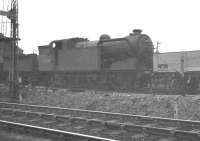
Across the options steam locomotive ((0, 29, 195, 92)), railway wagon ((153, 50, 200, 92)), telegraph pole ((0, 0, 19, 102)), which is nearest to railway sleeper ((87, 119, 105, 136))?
steam locomotive ((0, 29, 195, 92))

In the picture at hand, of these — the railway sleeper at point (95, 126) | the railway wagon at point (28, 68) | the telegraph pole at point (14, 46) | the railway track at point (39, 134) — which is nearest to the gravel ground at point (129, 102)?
the telegraph pole at point (14, 46)

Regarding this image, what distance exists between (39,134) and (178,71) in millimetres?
10540

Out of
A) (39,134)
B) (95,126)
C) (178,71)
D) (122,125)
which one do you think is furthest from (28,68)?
(122,125)

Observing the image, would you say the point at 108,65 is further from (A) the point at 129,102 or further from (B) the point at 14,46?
(A) the point at 129,102

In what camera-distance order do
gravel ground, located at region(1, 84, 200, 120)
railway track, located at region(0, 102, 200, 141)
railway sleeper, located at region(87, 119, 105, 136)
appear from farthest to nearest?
gravel ground, located at region(1, 84, 200, 120) < railway sleeper, located at region(87, 119, 105, 136) < railway track, located at region(0, 102, 200, 141)

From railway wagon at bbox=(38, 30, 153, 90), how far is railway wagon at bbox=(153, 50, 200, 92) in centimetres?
132

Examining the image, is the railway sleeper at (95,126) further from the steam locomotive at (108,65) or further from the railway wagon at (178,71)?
the railway wagon at (178,71)

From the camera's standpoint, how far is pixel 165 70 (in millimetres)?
17188

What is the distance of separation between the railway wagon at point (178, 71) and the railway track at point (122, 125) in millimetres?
7180

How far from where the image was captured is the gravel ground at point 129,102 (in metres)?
11.5

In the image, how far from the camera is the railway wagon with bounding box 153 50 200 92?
15930 millimetres

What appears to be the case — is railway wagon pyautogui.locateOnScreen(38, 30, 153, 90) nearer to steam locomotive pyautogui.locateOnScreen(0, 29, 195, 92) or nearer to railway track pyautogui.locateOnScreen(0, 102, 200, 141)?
steam locomotive pyautogui.locateOnScreen(0, 29, 195, 92)

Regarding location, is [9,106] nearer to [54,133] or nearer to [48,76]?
[54,133]

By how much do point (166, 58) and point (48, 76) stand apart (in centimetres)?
1185
